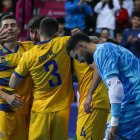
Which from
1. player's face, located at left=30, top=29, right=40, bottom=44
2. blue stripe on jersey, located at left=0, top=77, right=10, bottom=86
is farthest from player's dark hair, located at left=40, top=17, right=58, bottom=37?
blue stripe on jersey, located at left=0, top=77, right=10, bottom=86

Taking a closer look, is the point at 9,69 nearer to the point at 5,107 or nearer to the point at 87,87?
the point at 5,107

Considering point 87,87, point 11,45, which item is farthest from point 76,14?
point 87,87

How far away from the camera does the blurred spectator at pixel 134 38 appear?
14.0 meters

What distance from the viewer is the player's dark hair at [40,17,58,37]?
8.38 m

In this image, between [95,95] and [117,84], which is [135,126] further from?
[95,95]

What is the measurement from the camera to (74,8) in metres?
15.5

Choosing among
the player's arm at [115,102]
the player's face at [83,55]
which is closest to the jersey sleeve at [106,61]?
the player's arm at [115,102]

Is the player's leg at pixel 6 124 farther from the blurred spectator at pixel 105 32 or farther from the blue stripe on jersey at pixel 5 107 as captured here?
the blurred spectator at pixel 105 32

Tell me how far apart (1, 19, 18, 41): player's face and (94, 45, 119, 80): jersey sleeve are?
2.22 metres

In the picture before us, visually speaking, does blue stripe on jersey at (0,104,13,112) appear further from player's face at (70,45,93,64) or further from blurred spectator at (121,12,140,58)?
blurred spectator at (121,12,140,58)

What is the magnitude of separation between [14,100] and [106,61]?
2090mm

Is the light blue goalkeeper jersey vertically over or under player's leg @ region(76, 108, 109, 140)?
over

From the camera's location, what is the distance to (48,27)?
27.6ft

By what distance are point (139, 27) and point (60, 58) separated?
20.1 feet
